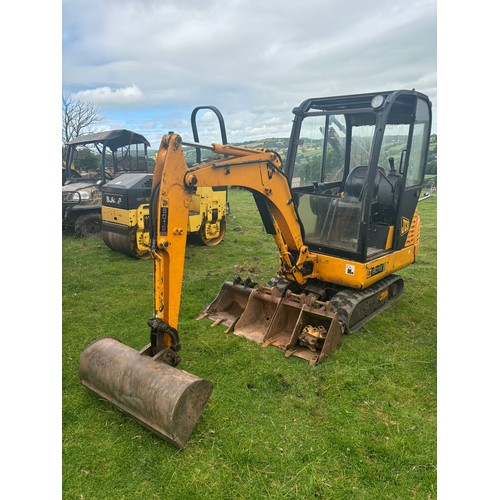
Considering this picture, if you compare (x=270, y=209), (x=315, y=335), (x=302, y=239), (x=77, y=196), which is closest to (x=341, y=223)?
(x=302, y=239)

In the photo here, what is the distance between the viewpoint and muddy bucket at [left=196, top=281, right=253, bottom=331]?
5.35m

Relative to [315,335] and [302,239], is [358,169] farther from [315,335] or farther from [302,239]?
[315,335]

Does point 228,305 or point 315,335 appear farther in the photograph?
point 228,305

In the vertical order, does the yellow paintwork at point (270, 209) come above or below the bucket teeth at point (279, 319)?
above

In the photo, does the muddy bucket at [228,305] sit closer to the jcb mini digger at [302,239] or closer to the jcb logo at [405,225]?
the jcb mini digger at [302,239]

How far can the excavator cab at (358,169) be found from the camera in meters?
4.93

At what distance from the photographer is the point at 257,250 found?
30.9 feet

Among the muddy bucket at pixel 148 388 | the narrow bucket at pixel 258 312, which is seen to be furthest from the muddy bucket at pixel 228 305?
the muddy bucket at pixel 148 388

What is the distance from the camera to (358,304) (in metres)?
5.08

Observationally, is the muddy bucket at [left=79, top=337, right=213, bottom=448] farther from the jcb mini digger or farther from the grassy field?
the grassy field

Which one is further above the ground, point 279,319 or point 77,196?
point 77,196

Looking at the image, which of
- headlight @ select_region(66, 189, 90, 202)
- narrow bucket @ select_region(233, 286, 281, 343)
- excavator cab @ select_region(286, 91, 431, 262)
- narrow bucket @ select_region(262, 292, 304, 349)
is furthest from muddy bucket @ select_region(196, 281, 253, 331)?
headlight @ select_region(66, 189, 90, 202)

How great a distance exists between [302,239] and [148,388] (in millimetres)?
2737

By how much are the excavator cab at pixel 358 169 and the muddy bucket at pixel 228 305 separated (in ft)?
3.55
